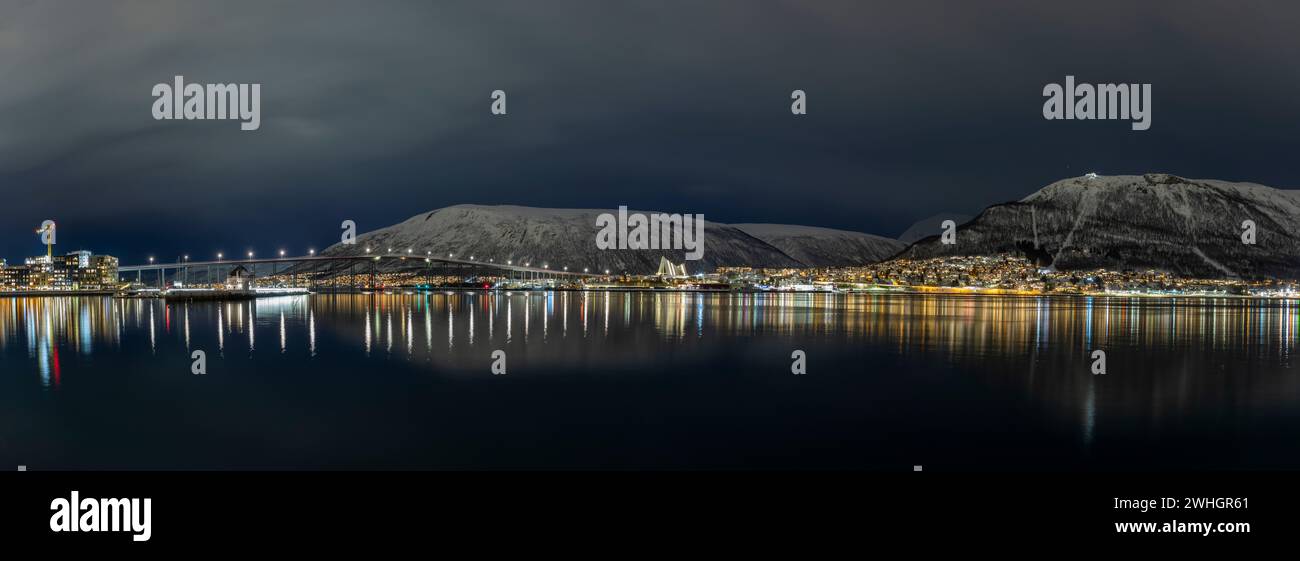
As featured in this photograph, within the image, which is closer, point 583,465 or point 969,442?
point 583,465

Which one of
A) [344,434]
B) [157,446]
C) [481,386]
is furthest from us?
[481,386]
